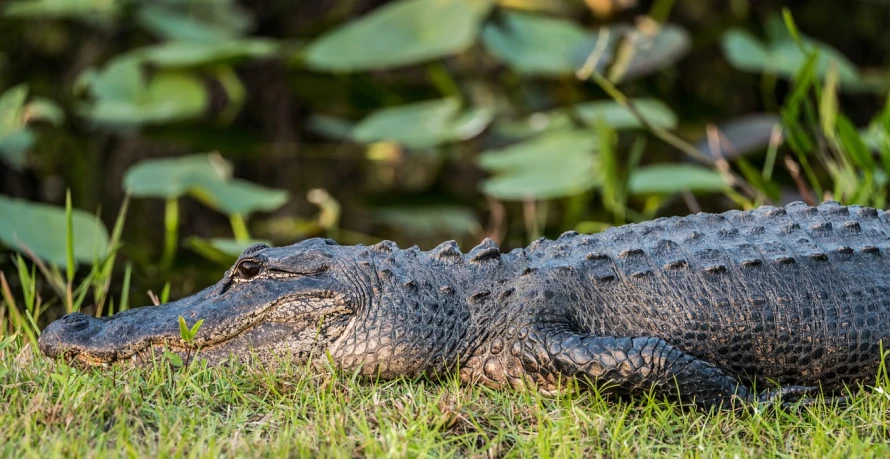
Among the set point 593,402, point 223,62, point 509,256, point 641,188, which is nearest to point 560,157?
point 641,188

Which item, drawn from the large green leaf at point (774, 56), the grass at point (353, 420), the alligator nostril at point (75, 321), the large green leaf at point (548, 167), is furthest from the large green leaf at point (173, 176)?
the large green leaf at point (774, 56)

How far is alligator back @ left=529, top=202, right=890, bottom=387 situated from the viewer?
120 inches

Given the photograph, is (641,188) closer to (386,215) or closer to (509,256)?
(386,215)

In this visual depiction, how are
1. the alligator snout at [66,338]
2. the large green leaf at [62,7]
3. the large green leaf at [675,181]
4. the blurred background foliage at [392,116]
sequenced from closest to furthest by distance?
the alligator snout at [66,338] → the large green leaf at [675,181] → the blurred background foliage at [392,116] → the large green leaf at [62,7]

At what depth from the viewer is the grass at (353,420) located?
7.89ft

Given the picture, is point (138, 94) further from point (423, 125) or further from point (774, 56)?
point (774, 56)

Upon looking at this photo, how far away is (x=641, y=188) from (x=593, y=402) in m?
3.78

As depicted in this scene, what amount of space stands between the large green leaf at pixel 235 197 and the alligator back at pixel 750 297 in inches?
137

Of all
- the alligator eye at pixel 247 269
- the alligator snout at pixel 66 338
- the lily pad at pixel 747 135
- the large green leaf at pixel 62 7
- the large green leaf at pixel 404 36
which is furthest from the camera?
the large green leaf at pixel 62 7

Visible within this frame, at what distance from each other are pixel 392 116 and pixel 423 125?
38 centimetres

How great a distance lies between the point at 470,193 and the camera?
9.23m

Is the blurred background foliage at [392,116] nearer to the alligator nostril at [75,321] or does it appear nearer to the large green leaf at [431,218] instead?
the large green leaf at [431,218]

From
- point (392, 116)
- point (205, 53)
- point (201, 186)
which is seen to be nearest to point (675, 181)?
point (392, 116)

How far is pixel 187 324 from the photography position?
305 cm
